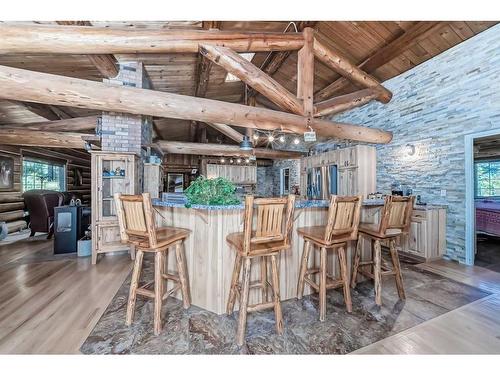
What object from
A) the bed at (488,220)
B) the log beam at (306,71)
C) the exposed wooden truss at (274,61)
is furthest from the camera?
the bed at (488,220)

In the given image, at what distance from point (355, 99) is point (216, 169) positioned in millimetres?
5710

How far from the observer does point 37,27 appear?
263 cm

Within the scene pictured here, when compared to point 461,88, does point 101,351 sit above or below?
below

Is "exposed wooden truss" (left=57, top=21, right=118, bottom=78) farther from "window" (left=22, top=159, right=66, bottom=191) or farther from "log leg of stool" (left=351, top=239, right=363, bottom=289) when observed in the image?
"window" (left=22, top=159, right=66, bottom=191)

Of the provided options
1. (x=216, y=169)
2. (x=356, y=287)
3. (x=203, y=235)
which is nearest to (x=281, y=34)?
(x=203, y=235)

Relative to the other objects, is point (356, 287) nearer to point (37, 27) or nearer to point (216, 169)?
point (37, 27)

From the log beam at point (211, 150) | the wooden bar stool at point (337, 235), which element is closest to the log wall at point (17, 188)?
the log beam at point (211, 150)

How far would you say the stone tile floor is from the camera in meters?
1.81

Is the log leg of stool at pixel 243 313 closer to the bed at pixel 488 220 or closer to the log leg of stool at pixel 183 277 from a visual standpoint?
the log leg of stool at pixel 183 277

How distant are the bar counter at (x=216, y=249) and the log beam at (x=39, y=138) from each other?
4267mm

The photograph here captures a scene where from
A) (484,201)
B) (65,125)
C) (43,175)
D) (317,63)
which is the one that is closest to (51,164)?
(43,175)

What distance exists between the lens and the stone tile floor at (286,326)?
5.92 ft

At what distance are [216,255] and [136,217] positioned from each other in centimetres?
86

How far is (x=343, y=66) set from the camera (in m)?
4.22
